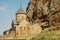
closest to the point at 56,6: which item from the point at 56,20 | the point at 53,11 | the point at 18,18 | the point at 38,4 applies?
the point at 53,11

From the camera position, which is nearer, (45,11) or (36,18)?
(45,11)

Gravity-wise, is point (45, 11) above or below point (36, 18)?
above

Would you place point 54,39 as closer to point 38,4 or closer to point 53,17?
point 53,17

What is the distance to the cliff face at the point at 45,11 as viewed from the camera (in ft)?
170

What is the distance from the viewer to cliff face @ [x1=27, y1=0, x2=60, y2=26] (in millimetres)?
51875

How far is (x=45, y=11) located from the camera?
2598 inches

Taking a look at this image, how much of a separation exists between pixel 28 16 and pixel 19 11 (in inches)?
253

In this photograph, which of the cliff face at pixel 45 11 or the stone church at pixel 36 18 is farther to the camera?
the cliff face at pixel 45 11

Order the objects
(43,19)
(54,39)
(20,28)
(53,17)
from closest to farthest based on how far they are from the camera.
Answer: (54,39), (20,28), (53,17), (43,19)

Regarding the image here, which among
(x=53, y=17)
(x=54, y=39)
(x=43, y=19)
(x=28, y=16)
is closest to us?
(x=54, y=39)

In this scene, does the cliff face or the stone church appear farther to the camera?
the cliff face

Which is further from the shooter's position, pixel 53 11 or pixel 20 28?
pixel 53 11

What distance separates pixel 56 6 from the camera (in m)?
54.4

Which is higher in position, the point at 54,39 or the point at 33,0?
the point at 33,0
